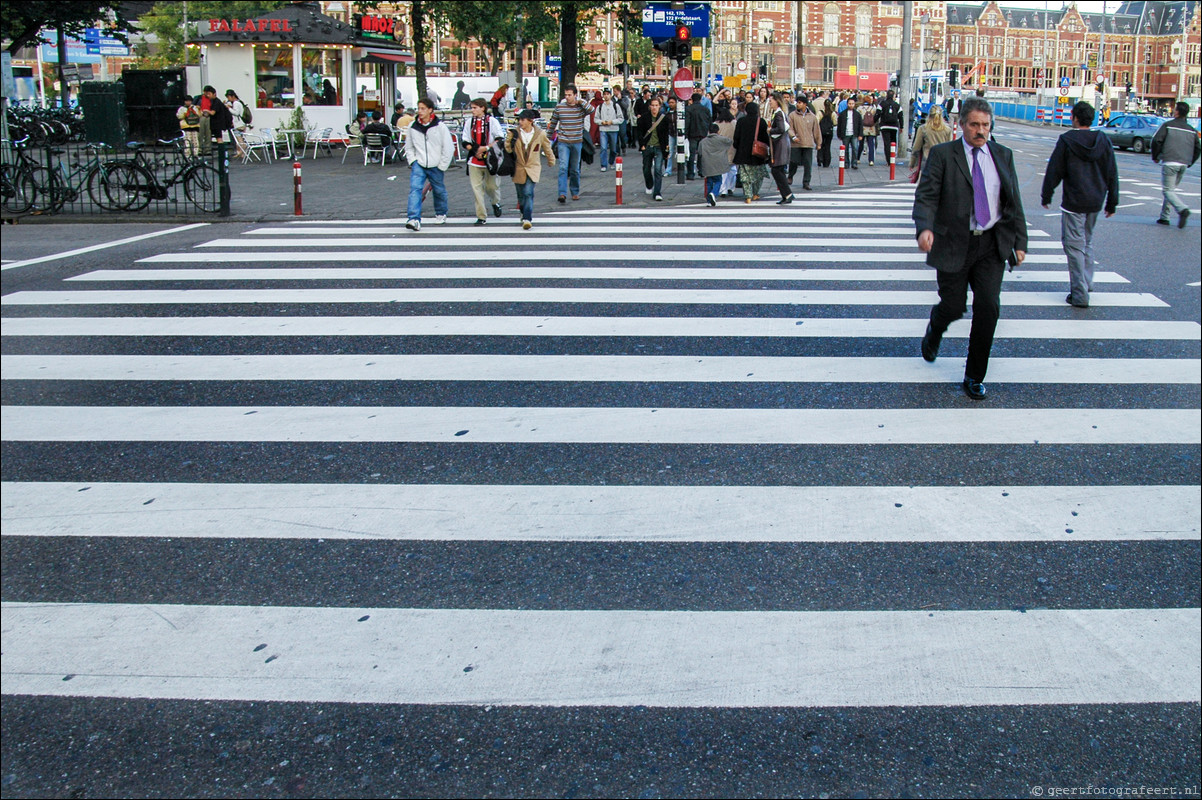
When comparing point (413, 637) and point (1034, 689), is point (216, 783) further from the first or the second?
point (1034, 689)

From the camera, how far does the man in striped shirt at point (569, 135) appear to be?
61.8ft

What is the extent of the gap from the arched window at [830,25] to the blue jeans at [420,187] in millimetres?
120720

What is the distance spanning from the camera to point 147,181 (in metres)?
17.4

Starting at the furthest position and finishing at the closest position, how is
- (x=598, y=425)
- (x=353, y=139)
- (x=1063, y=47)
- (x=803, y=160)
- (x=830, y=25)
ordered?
(x=1063, y=47), (x=830, y=25), (x=353, y=139), (x=803, y=160), (x=598, y=425)

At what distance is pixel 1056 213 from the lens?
62.2ft

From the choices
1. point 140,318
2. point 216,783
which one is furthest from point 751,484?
point 140,318

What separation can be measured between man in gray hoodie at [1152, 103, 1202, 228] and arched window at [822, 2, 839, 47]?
386 ft

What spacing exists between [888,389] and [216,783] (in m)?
5.26

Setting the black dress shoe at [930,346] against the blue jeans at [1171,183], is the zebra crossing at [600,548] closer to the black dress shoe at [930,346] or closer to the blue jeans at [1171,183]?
the black dress shoe at [930,346]

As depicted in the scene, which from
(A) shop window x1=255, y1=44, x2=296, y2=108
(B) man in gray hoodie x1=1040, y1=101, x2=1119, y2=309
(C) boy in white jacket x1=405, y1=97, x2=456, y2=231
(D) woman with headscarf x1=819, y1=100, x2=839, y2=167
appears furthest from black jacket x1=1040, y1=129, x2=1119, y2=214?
(A) shop window x1=255, y1=44, x2=296, y2=108

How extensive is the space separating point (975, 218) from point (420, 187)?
32.3ft

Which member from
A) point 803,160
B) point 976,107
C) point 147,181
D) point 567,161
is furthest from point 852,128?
point 976,107

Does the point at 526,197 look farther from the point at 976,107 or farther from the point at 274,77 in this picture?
the point at 274,77

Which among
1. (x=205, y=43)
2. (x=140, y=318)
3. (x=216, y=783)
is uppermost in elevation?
(x=205, y=43)
